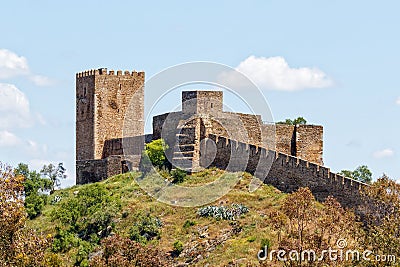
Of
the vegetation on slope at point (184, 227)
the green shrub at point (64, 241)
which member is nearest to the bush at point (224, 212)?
the vegetation on slope at point (184, 227)

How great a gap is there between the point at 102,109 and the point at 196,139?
371 inches

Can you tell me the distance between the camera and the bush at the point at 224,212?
146ft

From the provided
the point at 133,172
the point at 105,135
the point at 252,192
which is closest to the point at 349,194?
the point at 252,192

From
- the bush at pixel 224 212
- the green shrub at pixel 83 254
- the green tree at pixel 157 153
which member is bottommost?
the green shrub at pixel 83 254

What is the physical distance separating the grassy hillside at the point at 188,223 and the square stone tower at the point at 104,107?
530cm

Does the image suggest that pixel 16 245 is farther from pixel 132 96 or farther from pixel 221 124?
pixel 132 96

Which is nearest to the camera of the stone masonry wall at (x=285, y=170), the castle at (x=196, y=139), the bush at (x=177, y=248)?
the bush at (x=177, y=248)

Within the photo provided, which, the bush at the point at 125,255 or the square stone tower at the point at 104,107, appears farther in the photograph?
the square stone tower at the point at 104,107

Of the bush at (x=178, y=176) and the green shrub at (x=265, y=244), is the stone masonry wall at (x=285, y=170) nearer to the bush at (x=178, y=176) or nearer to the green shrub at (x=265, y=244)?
the bush at (x=178, y=176)

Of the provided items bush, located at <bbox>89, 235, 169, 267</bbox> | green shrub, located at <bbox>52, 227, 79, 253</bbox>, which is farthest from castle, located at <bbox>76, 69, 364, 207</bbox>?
bush, located at <bbox>89, 235, 169, 267</bbox>

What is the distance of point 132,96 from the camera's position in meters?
58.6

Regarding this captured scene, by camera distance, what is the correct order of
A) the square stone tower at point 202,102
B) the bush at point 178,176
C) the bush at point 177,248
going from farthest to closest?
the square stone tower at point 202,102 → the bush at point 178,176 → the bush at point 177,248

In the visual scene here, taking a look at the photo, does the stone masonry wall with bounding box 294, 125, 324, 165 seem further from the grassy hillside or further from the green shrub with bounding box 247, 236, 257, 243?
the green shrub with bounding box 247, 236, 257, 243

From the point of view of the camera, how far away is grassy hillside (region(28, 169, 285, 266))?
41.2 m
